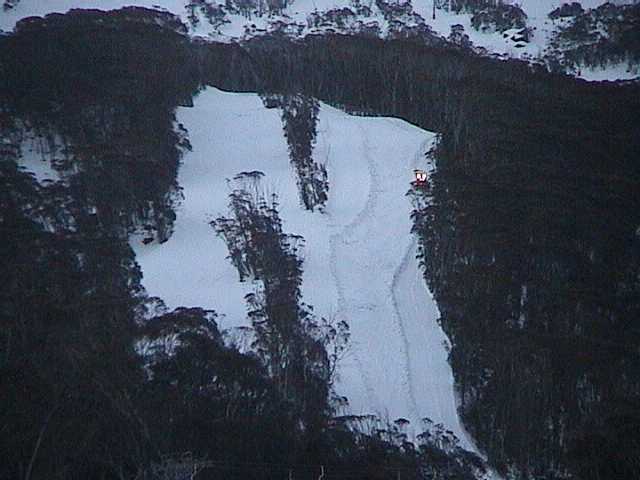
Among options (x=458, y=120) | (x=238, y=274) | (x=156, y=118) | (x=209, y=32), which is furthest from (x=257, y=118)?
(x=209, y=32)

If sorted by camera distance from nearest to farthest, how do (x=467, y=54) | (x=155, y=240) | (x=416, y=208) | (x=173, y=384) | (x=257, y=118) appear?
(x=173, y=384) < (x=155, y=240) < (x=416, y=208) < (x=257, y=118) < (x=467, y=54)

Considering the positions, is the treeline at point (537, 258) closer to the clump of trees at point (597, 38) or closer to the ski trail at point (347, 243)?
the ski trail at point (347, 243)

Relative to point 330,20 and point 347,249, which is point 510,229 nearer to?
point 347,249

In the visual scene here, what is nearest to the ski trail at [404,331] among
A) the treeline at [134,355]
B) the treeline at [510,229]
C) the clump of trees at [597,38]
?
the treeline at [510,229]

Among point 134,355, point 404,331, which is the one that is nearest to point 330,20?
point 404,331

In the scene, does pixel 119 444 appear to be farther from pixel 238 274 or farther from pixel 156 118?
pixel 156 118

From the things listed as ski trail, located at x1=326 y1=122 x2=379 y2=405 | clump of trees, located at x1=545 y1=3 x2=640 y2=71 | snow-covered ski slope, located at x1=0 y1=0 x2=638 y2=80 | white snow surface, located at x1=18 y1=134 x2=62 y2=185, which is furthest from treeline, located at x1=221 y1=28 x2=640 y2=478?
white snow surface, located at x1=18 y1=134 x2=62 y2=185
